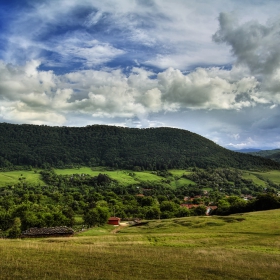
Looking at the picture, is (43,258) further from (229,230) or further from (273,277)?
(229,230)

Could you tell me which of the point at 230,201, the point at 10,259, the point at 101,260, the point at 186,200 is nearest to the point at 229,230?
the point at 101,260

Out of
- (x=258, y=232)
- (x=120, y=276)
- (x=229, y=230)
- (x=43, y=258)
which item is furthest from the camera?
(x=229, y=230)

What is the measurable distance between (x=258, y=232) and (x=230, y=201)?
9176 centimetres

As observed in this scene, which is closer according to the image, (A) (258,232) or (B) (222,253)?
(B) (222,253)

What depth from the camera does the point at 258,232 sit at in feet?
180

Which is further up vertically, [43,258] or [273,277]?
[43,258]

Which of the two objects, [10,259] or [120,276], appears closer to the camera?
[120,276]

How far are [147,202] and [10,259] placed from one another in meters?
135

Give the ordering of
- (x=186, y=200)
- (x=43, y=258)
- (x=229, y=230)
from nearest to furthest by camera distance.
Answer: (x=43, y=258)
(x=229, y=230)
(x=186, y=200)

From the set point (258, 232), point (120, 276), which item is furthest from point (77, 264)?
point (258, 232)

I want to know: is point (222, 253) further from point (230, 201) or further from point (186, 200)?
point (186, 200)

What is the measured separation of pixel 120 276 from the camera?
22.4 meters

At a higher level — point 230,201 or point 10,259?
point 10,259

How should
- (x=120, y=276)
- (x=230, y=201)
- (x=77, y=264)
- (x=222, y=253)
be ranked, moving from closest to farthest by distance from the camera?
1. (x=120, y=276)
2. (x=77, y=264)
3. (x=222, y=253)
4. (x=230, y=201)
